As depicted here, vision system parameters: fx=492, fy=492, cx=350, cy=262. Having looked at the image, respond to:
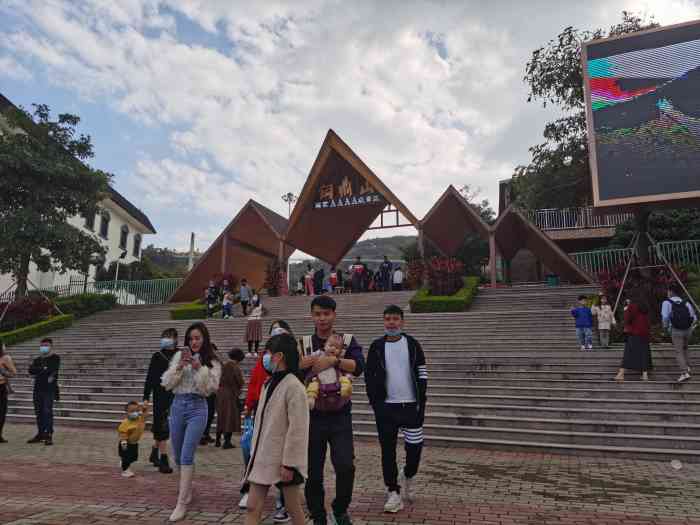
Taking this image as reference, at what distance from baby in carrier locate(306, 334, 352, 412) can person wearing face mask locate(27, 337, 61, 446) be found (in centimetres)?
600

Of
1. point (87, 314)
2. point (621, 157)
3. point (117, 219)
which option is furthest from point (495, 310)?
point (117, 219)

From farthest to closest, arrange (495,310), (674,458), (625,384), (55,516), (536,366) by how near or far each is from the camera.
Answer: (495,310)
(536,366)
(625,384)
(674,458)
(55,516)

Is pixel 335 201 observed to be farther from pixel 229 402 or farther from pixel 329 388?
pixel 329 388

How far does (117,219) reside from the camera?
3581cm

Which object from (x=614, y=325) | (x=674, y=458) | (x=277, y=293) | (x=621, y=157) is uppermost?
(x=621, y=157)

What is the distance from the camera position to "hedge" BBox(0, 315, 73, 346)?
54.7ft

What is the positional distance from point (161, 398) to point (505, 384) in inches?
238

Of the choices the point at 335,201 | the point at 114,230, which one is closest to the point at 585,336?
the point at 335,201

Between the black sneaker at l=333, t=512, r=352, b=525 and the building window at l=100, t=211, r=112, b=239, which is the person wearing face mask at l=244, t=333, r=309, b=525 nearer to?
the black sneaker at l=333, t=512, r=352, b=525

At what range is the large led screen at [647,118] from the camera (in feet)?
39.4

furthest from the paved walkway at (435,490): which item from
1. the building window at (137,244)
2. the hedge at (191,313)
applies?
the building window at (137,244)

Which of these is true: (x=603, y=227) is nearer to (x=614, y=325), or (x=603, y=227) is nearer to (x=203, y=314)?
(x=614, y=325)

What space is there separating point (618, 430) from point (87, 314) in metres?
20.7

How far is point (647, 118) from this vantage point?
12.4 metres
